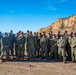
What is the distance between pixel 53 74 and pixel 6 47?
525 centimetres

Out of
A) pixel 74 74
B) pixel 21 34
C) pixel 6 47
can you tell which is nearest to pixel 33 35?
pixel 21 34

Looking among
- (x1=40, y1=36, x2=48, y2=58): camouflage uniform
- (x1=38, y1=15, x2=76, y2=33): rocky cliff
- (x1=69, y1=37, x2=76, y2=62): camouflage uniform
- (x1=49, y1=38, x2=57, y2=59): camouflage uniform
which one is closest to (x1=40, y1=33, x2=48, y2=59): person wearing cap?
(x1=40, y1=36, x2=48, y2=58): camouflage uniform

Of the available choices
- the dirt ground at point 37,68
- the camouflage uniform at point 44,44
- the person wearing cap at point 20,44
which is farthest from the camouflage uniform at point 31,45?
the dirt ground at point 37,68

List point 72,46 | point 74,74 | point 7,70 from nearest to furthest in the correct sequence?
point 74,74
point 7,70
point 72,46

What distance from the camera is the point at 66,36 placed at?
595 inches

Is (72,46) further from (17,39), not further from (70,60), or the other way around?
(17,39)

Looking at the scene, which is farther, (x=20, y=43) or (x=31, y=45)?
(x=31, y=45)

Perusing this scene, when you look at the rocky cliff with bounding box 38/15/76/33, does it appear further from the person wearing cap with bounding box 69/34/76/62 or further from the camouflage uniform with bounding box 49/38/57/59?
the person wearing cap with bounding box 69/34/76/62

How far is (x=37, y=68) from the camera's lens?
13.0m

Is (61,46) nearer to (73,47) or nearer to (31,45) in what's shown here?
(73,47)

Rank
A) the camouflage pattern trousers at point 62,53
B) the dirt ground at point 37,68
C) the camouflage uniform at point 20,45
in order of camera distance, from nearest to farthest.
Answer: the dirt ground at point 37,68 < the camouflage pattern trousers at point 62,53 < the camouflage uniform at point 20,45

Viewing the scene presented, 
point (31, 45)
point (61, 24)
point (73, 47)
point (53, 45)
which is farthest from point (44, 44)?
point (61, 24)

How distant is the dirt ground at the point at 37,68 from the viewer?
11969 mm

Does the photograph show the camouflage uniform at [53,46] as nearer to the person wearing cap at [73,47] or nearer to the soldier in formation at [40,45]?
the soldier in formation at [40,45]
